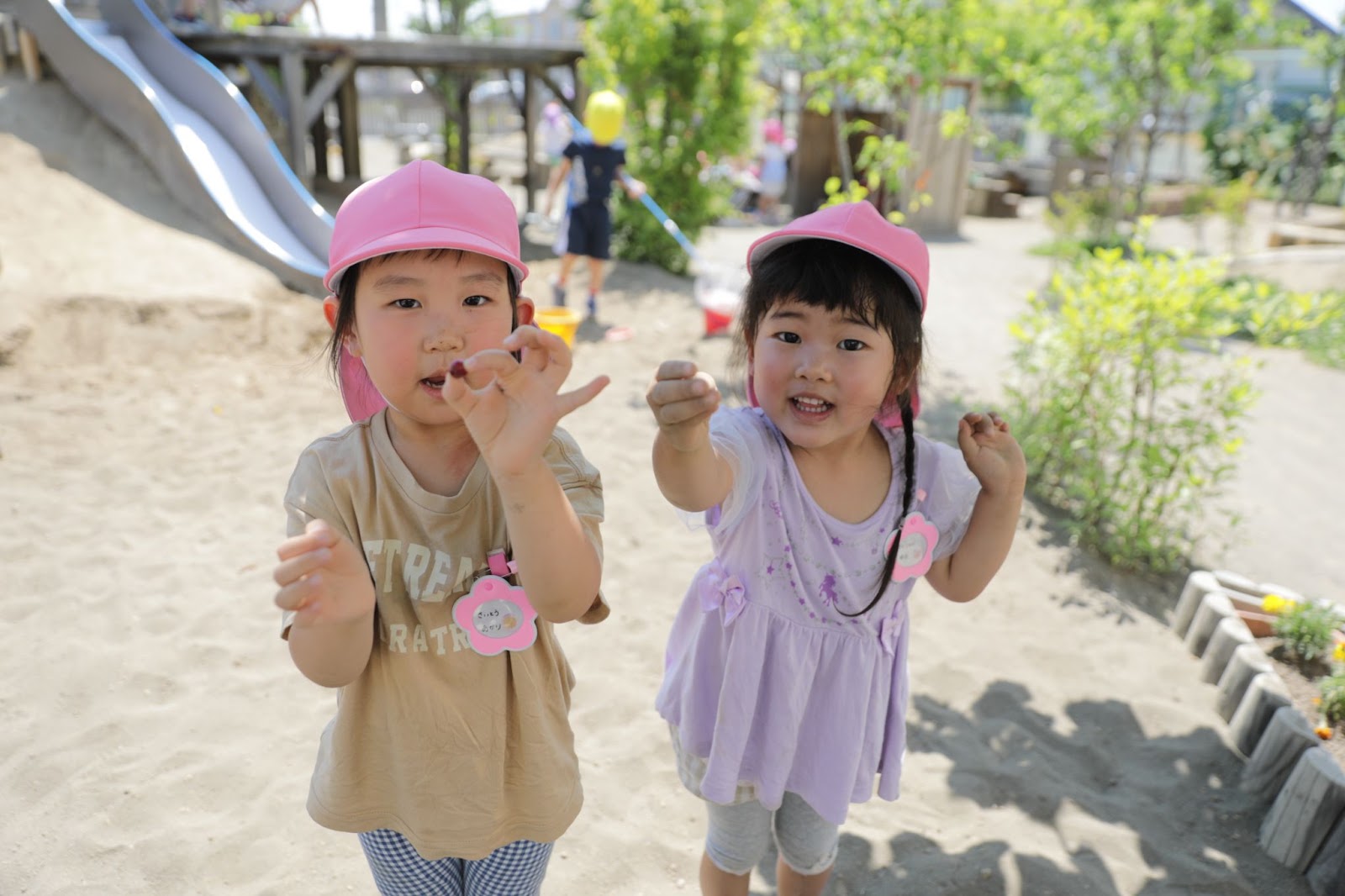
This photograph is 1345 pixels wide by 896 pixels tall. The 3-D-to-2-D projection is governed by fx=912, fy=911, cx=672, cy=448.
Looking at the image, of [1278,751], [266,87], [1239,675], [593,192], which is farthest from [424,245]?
[266,87]

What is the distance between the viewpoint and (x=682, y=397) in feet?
4.27

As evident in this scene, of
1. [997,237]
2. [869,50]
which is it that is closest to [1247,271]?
→ [997,237]

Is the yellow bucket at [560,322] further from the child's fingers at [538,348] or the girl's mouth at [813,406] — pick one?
the child's fingers at [538,348]

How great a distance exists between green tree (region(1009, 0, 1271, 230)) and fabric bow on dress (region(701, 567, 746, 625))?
11.3m

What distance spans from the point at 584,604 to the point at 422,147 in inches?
625

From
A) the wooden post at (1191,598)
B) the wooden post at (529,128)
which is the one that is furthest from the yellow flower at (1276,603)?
the wooden post at (529,128)

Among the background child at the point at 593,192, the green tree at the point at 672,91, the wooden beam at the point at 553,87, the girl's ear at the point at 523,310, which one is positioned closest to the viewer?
the girl's ear at the point at 523,310

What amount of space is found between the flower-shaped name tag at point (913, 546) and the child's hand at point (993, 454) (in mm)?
145

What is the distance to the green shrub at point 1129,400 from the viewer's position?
4.02 m

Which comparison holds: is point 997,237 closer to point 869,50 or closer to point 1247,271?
point 1247,271

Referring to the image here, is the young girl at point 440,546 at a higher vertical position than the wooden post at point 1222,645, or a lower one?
higher

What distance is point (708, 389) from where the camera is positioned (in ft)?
4.30

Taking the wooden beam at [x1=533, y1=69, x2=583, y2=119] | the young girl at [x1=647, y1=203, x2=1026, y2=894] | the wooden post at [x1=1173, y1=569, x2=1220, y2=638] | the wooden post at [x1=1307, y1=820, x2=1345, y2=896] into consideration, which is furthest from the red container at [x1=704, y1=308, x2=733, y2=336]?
the young girl at [x1=647, y1=203, x2=1026, y2=894]

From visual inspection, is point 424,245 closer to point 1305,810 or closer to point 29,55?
point 1305,810
